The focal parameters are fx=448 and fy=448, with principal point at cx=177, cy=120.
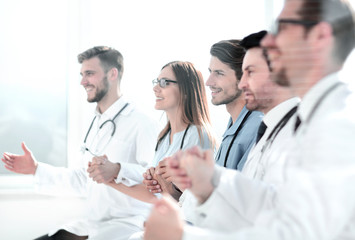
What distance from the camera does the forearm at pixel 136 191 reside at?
1.37m

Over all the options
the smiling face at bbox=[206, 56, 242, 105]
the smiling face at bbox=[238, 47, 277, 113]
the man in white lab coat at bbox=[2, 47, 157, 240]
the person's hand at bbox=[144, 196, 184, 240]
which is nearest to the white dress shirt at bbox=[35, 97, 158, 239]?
the man in white lab coat at bbox=[2, 47, 157, 240]

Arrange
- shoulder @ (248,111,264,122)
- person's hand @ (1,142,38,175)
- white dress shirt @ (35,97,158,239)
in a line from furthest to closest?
person's hand @ (1,142,38,175) < white dress shirt @ (35,97,158,239) < shoulder @ (248,111,264,122)

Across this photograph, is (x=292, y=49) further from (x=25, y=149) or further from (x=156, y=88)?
(x=25, y=149)

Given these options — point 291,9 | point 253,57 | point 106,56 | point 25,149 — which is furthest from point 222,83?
point 25,149

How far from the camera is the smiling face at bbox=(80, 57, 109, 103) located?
1551mm

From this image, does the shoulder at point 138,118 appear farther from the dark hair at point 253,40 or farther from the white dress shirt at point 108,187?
the dark hair at point 253,40

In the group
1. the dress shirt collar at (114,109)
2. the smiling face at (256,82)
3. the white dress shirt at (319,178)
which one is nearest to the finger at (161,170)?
the smiling face at (256,82)

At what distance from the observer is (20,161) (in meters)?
1.59

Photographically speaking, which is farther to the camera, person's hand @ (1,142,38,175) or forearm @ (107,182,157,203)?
person's hand @ (1,142,38,175)

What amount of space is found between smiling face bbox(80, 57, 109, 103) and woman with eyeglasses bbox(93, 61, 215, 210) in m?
0.26

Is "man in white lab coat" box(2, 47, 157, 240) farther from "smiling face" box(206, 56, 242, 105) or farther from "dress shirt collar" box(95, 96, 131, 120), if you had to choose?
"smiling face" box(206, 56, 242, 105)

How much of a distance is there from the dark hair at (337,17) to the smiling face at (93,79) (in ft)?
3.82

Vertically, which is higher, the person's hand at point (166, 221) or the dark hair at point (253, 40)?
the dark hair at point (253, 40)

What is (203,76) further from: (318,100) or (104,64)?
(318,100)
